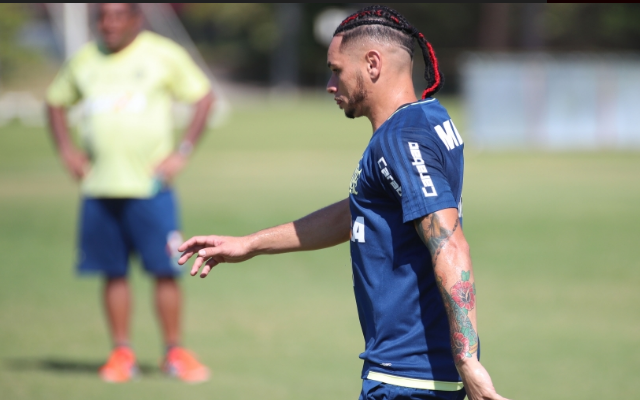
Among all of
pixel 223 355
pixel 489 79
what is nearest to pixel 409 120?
pixel 223 355

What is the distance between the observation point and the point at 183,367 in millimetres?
6242

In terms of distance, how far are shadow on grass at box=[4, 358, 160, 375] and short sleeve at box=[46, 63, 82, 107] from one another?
2.06m

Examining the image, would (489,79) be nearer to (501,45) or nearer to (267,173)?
(267,173)

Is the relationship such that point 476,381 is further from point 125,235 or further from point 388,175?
point 125,235

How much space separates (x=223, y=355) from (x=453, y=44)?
54045 mm

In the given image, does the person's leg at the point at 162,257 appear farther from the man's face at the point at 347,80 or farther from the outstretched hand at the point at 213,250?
the man's face at the point at 347,80

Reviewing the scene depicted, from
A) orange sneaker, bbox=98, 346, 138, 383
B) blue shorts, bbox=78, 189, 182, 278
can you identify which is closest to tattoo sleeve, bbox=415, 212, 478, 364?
blue shorts, bbox=78, 189, 182, 278

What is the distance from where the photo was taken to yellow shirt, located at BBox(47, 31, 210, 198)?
249 inches

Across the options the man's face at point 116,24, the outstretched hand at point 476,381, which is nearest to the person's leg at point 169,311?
the man's face at point 116,24

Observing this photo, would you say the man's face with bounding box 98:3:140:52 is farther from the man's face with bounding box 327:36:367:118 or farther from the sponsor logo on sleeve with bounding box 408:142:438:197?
the sponsor logo on sleeve with bounding box 408:142:438:197

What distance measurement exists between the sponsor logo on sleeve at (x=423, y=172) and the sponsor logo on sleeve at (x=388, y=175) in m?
0.09

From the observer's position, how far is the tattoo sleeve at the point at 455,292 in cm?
281

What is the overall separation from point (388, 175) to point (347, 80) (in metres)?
0.50

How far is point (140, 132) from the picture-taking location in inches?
251
